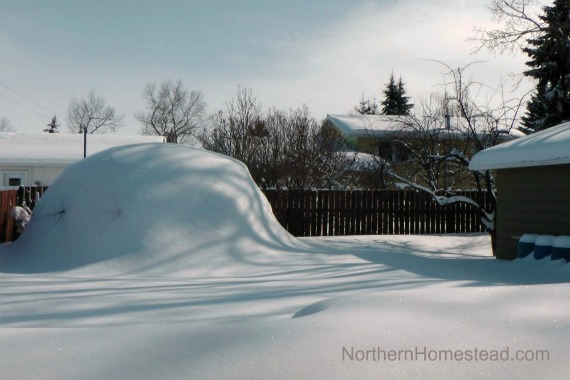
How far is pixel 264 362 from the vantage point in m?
2.39

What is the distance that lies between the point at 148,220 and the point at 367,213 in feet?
29.3

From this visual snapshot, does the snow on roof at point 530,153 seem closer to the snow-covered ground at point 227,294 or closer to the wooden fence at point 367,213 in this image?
the snow-covered ground at point 227,294

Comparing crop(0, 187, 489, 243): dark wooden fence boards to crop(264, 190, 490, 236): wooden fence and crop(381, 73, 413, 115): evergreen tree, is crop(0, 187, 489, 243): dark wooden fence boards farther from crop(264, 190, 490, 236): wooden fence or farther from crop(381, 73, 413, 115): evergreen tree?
crop(381, 73, 413, 115): evergreen tree

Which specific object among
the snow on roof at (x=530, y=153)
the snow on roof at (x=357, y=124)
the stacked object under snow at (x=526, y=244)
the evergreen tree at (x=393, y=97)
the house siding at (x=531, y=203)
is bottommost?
the stacked object under snow at (x=526, y=244)

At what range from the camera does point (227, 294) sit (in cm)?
612

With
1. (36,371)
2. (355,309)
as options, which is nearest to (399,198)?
(355,309)

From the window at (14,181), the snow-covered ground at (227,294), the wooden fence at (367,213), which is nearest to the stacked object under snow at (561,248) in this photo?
the snow-covered ground at (227,294)

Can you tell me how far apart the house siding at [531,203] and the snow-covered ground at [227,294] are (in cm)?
90

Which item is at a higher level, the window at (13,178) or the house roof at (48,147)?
the house roof at (48,147)

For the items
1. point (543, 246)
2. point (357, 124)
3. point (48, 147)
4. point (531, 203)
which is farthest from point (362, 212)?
point (357, 124)

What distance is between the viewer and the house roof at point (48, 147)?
21.1 meters

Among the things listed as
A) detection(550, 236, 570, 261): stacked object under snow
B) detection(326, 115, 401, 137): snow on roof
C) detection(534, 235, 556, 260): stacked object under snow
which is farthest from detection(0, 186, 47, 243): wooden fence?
detection(326, 115, 401, 137): snow on roof

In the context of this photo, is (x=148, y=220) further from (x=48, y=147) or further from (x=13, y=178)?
(x=48, y=147)

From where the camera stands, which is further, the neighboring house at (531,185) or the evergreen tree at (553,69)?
the evergreen tree at (553,69)
